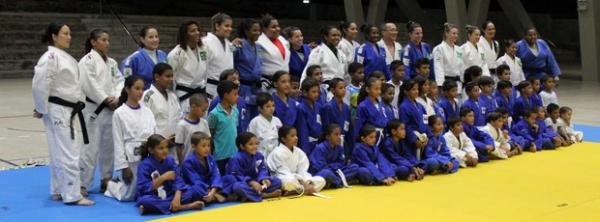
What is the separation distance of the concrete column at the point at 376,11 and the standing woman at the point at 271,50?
1456 centimetres

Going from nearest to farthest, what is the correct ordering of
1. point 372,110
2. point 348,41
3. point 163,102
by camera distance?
point 163,102 → point 372,110 → point 348,41

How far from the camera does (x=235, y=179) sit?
17.3 ft

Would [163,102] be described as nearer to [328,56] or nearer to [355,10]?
[328,56]

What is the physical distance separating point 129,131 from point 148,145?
0.28m

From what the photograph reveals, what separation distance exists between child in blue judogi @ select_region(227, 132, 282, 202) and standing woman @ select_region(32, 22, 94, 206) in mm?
1215

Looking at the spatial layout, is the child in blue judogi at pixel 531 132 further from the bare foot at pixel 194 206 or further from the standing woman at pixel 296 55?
the bare foot at pixel 194 206

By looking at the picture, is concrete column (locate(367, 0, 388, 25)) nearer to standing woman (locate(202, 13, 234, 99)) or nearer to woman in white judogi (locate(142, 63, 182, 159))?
standing woman (locate(202, 13, 234, 99))

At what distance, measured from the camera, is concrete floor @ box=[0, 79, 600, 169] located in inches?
300

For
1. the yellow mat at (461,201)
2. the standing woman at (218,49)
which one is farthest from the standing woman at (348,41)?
the yellow mat at (461,201)

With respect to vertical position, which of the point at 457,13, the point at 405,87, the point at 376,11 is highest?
the point at 376,11

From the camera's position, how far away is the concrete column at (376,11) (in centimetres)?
2077

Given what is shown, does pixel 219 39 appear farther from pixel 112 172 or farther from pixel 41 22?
pixel 41 22

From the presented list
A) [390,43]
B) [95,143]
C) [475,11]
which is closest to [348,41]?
[390,43]

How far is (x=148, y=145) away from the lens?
5.04 m
